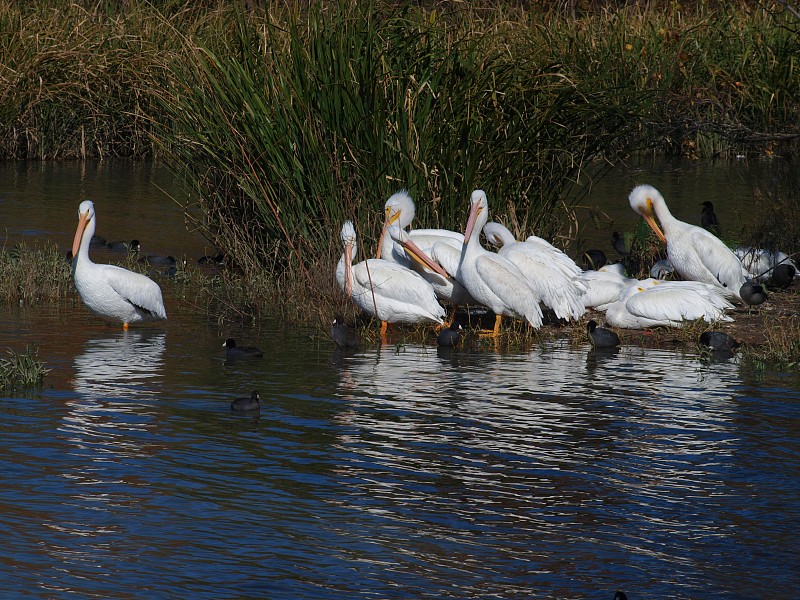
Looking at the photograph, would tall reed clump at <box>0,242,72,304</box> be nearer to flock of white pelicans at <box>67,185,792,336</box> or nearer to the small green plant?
flock of white pelicans at <box>67,185,792,336</box>

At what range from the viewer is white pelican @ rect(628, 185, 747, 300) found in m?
11.1

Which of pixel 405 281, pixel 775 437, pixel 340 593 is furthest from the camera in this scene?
pixel 405 281

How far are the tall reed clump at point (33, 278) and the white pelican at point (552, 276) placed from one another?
13.5ft

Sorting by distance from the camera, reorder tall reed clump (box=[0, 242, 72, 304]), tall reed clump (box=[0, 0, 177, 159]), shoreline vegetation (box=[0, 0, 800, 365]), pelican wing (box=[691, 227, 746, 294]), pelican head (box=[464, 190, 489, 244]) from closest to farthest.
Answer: pelican head (box=[464, 190, 489, 244])
shoreline vegetation (box=[0, 0, 800, 365])
tall reed clump (box=[0, 242, 72, 304])
pelican wing (box=[691, 227, 746, 294])
tall reed clump (box=[0, 0, 177, 159])

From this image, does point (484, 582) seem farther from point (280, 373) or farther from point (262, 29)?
point (262, 29)

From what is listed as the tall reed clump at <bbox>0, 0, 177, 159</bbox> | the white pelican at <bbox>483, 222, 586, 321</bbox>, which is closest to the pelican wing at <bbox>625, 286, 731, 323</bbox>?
the white pelican at <bbox>483, 222, 586, 321</bbox>

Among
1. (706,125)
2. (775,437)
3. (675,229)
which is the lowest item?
(775,437)

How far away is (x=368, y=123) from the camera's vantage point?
1080cm

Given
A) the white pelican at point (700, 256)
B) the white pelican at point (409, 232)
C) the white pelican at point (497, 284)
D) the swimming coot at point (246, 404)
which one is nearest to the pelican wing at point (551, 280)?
the white pelican at point (497, 284)

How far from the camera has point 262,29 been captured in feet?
38.5

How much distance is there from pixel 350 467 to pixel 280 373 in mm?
2249

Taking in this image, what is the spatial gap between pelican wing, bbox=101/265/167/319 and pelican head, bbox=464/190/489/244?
2.57 m

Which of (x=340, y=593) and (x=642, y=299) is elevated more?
(x=642, y=299)

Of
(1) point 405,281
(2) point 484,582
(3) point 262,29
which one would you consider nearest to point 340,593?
(2) point 484,582
